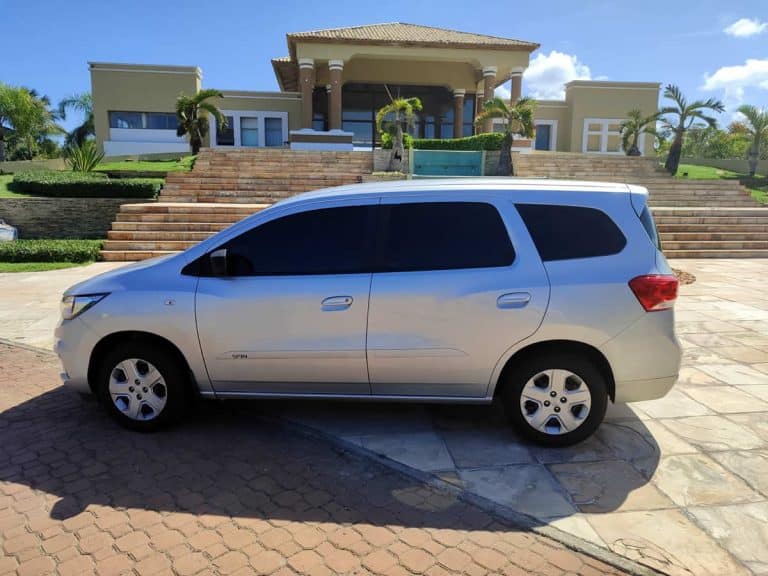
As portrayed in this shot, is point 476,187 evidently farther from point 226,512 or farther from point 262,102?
point 262,102

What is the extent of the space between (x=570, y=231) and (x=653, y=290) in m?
0.65

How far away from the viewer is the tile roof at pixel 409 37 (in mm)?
26875

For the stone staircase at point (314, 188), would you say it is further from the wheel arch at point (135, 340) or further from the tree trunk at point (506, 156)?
the wheel arch at point (135, 340)

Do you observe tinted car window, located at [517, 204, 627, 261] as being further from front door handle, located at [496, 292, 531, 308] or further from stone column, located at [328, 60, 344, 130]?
stone column, located at [328, 60, 344, 130]

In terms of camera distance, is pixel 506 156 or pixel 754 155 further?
pixel 754 155

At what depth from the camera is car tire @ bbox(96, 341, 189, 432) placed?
4.01m

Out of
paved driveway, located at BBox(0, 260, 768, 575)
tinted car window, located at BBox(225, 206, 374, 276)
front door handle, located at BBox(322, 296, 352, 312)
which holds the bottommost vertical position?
paved driveway, located at BBox(0, 260, 768, 575)

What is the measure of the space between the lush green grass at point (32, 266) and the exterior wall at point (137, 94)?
22506mm

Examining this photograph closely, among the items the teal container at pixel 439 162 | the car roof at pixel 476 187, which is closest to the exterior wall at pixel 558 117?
the teal container at pixel 439 162

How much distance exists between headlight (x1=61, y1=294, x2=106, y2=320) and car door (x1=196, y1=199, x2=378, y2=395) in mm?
812

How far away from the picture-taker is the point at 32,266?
38.6ft

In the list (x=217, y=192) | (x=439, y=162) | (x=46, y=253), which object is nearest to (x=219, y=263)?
(x=46, y=253)

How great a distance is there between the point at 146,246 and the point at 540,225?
11418 millimetres

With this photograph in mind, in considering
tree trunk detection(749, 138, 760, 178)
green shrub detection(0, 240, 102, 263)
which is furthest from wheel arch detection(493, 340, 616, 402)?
tree trunk detection(749, 138, 760, 178)
